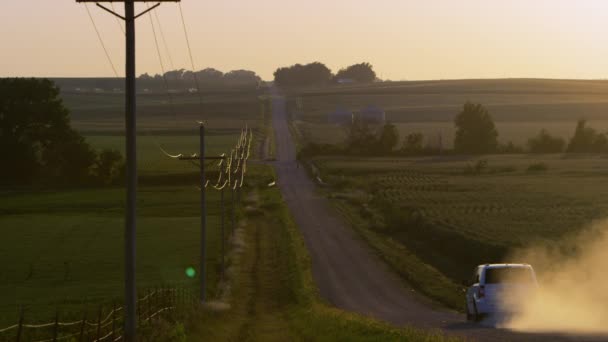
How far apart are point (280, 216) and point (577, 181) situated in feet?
111

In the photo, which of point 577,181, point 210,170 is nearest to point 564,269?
point 577,181

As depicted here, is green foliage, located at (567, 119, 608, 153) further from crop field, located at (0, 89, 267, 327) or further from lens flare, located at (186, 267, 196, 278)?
lens flare, located at (186, 267, 196, 278)

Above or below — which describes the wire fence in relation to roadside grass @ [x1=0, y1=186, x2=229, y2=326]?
above

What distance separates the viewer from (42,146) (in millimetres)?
109750

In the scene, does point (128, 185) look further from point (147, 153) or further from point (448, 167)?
point (147, 153)

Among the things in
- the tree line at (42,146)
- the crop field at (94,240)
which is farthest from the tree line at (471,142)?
the tree line at (42,146)

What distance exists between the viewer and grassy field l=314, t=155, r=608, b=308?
54.0m

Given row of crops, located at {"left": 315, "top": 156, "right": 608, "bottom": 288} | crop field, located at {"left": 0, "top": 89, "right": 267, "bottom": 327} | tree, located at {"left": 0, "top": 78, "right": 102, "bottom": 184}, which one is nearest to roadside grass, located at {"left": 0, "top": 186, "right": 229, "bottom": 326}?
crop field, located at {"left": 0, "top": 89, "right": 267, "bottom": 327}

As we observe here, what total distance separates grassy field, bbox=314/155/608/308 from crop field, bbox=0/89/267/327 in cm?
1026

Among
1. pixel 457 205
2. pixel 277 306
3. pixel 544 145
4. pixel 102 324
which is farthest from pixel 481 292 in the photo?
pixel 544 145

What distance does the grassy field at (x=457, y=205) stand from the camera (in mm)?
53969

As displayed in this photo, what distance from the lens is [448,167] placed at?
12112cm

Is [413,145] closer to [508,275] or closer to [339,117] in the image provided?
[339,117]

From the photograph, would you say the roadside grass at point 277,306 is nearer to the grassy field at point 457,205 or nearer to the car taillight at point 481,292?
the car taillight at point 481,292
